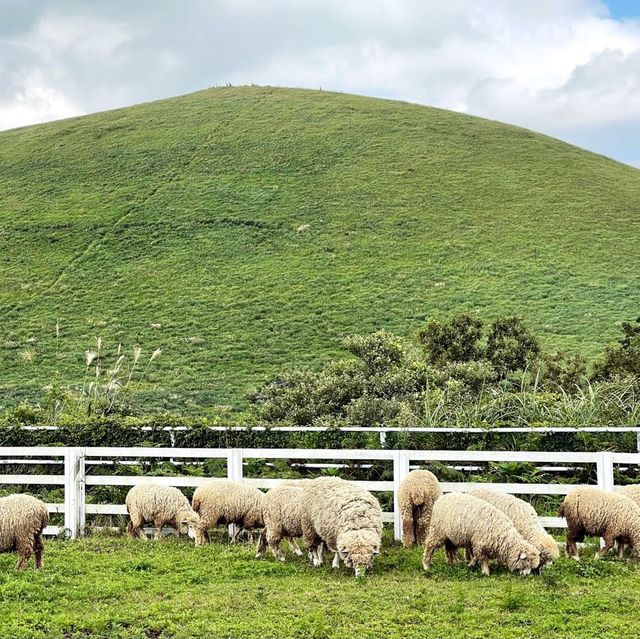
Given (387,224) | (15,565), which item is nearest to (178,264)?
(387,224)

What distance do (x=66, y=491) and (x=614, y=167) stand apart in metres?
67.2

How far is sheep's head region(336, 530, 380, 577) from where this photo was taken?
359 inches

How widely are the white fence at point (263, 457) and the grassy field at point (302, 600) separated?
53.6 inches

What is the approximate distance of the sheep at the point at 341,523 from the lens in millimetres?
9172

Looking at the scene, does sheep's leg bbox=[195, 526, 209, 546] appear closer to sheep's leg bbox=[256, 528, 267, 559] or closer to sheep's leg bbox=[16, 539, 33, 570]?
sheep's leg bbox=[256, 528, 267, 559]

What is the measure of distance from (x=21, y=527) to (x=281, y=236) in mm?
44991

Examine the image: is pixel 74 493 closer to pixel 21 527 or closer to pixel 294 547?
pixel 21 527

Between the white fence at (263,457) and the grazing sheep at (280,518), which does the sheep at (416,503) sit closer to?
the white fence at (263,457)

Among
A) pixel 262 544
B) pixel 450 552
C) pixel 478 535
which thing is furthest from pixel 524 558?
pixel 262 544

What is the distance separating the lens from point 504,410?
50.1 feet

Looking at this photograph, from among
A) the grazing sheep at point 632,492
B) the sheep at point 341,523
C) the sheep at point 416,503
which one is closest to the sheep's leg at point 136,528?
the sheep at point 341,523

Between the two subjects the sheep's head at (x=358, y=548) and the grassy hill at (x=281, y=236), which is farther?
the grassy hill at (x=281, y=236)

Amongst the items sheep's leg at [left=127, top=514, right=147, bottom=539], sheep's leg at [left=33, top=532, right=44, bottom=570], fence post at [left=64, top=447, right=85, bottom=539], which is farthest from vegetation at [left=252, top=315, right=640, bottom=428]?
sheep's leg at [left=33, top=532, right=44, bottom=570]

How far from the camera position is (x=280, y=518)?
10109 millimetres
